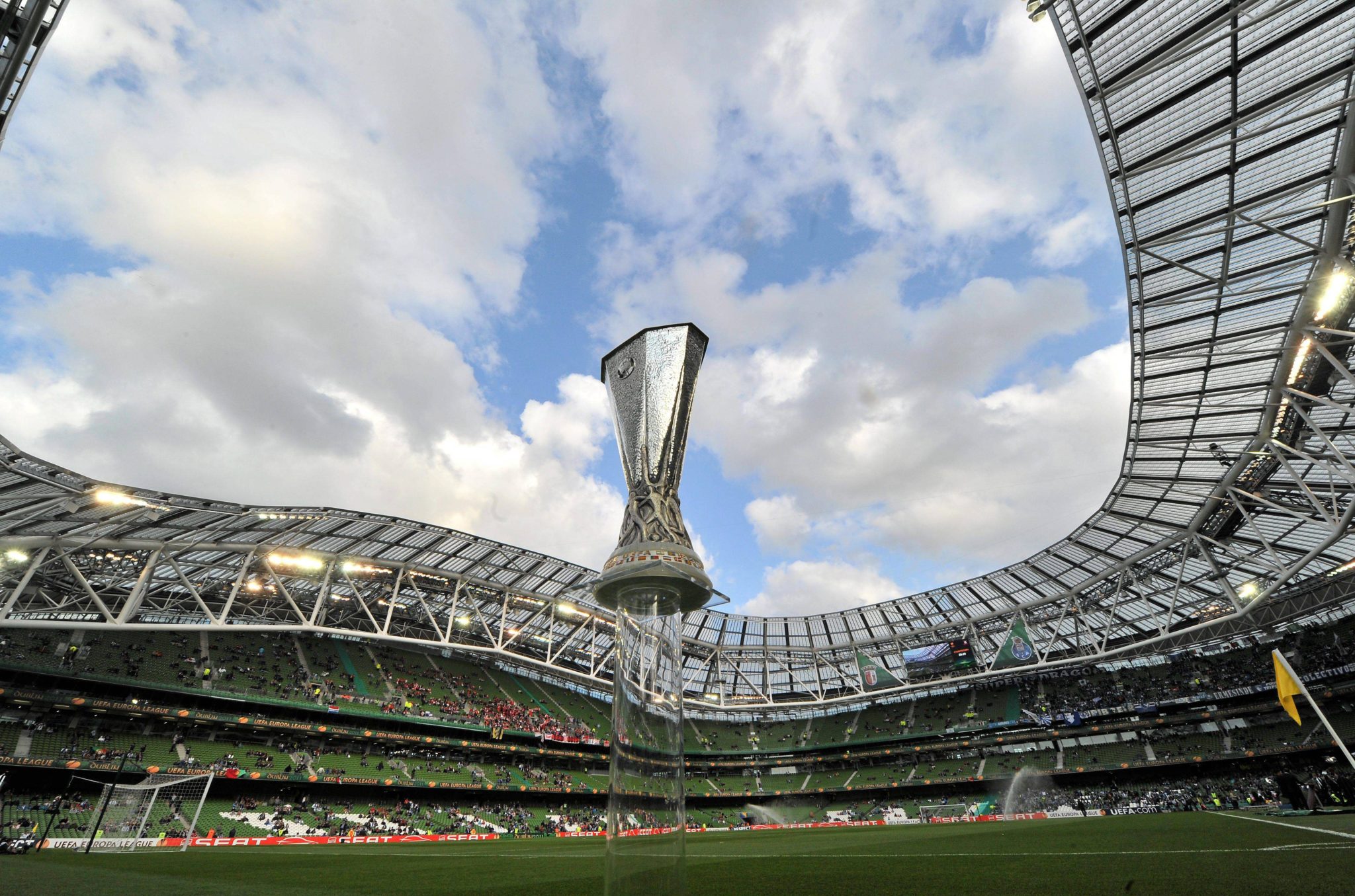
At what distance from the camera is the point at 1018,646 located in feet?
130

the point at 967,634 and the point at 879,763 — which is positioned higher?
the point at 967,634

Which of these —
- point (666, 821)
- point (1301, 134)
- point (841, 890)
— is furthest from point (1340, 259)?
point (666, 821)

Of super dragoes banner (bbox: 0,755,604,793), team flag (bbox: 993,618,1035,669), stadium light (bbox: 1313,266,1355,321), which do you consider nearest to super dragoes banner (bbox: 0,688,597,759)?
super dragoes banner (bbox: 0,755,604,793)

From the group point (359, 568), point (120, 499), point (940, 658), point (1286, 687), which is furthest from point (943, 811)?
point (120, 499)

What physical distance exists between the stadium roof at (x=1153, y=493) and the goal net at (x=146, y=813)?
6.95 m

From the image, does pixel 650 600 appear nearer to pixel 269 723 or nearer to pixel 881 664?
pixel 269 723

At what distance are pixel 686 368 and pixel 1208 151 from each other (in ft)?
58.2

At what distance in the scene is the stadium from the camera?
12961 mm

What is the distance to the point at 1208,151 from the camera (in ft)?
49.1

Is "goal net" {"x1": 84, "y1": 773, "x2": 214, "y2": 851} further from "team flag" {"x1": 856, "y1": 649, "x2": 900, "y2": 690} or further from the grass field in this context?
"team flag" {"x1": 856, "y1": 649, "x2": 900, "y2": 690}

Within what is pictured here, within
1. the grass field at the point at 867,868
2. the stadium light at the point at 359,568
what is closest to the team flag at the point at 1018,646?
the grass field at the point at 867,868

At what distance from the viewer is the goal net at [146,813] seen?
68.5 feet

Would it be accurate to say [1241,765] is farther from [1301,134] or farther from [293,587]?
[293,587]

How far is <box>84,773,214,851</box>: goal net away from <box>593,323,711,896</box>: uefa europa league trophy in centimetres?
2225
